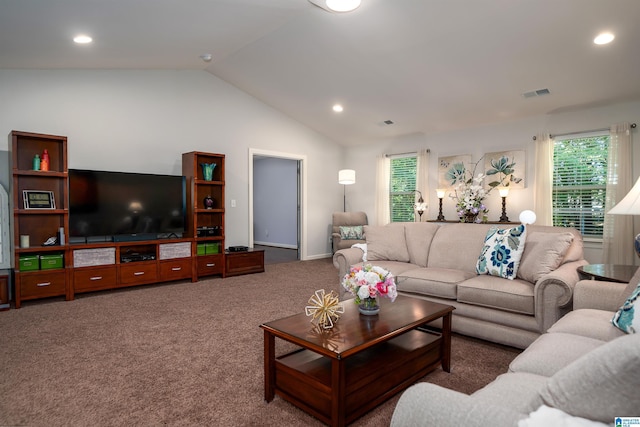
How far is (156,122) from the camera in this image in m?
5.41

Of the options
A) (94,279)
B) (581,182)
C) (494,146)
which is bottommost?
(94,279)

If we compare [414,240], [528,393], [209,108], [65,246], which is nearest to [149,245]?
[65,246]

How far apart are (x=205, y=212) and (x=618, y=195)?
558 cm

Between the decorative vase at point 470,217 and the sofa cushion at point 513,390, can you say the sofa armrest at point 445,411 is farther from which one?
the decorative vase at point 470,217

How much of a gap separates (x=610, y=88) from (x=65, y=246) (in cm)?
668

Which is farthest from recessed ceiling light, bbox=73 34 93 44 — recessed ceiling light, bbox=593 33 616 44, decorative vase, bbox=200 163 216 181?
recessed ceiling light, bbox=593 33 616 44

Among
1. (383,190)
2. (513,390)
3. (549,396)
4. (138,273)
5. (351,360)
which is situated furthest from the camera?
(383,190)

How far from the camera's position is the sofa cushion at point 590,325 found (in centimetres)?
173

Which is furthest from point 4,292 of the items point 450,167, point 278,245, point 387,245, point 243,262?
point 450,167

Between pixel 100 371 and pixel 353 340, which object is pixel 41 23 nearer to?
pixel 100 371

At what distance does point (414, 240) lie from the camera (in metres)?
3.98

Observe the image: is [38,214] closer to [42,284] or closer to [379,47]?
[42,284]

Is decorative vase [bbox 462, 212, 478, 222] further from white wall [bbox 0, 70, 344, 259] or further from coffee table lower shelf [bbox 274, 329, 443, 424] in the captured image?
coffee table lower shelf [bbox 274, 329, 443, 424]

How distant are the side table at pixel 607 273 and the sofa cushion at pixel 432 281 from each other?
2.72 feet
